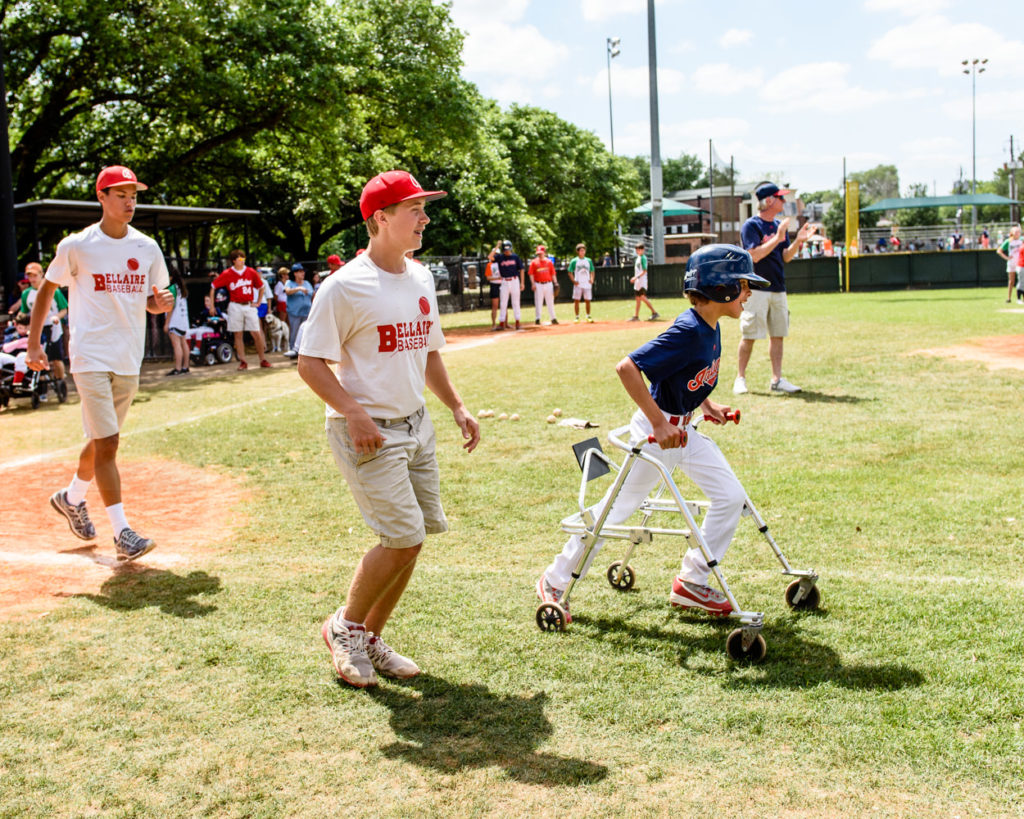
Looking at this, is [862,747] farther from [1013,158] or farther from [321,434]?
[1013,158]

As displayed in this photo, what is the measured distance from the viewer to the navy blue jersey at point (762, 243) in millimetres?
10523

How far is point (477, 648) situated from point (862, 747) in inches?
70.2

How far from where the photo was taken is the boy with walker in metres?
4.31

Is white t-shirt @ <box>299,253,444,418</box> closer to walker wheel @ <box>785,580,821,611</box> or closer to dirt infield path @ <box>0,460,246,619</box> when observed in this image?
walker wheel @ <box>785,580,821,611</box>

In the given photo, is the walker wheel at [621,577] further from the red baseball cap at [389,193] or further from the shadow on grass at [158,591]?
the red baseball cap at [389,193]

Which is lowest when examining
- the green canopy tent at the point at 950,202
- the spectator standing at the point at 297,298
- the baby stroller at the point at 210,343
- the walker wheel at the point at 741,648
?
the walker wheel at the point at 741,648

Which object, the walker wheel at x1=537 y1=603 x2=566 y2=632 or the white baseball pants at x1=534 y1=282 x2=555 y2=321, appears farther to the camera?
the white baseball pants at x1=534 y1=282 x2=555 y2=321

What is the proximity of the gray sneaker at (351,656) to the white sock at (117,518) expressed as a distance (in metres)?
2.50

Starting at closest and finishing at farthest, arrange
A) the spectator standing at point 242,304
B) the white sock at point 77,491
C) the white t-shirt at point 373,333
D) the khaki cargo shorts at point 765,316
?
the white t-shirt at point 373,333 < the white sock at point 77,491 < the khaki cargo shorts at point 765,316 < the spectator standing at point 242,304

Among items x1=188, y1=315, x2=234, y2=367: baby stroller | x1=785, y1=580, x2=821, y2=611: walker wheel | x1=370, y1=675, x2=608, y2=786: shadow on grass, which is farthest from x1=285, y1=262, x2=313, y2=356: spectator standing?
x1=370, y1=675, x2=608, y2=786: shadow on grass

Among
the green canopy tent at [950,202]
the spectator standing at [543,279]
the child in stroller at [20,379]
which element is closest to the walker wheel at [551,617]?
the child in stroller at [20,379]

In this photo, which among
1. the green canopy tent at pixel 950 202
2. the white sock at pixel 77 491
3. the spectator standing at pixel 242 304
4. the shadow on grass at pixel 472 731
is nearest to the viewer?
the shadow on grass at pixel 472 731

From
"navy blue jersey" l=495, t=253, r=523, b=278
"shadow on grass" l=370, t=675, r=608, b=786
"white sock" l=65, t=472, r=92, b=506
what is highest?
"navy blue jersey" l=495, t=253, r=523, b=278

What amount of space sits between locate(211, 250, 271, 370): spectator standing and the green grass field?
34.7ft
